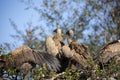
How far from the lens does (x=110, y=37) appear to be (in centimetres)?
2103

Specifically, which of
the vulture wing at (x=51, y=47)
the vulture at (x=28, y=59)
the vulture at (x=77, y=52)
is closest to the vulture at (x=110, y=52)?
the vulture at (x=77, y=52)

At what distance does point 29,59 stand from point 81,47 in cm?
205

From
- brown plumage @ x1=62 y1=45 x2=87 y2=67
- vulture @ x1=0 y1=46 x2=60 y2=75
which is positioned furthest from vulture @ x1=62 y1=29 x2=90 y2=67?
vulture @ x1=0 y1=46 x2=60 y2=75

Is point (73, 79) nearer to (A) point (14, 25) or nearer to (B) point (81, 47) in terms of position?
(B) point (81, 47)

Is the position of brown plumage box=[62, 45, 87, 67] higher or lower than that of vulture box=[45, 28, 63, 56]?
lower

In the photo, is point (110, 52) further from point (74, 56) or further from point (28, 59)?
point (28, 59)

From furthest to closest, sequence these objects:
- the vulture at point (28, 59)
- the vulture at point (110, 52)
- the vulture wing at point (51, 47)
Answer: the vulture wing at point (51, 47) → the vulture at point (110, 52) → the vulture at point (28, 59)

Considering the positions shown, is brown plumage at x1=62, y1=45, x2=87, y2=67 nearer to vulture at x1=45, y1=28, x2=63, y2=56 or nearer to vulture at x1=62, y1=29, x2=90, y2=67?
vulture at x1=62, y1=29, x2=90, y2=67

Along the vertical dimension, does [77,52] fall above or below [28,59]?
above

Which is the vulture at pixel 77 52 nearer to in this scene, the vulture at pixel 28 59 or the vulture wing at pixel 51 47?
the vulture wing at pixel 51 47

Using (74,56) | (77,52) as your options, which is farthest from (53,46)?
(74,56)

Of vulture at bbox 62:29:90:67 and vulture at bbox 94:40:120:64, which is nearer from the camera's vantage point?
vulture at bbox 94:40:120:64

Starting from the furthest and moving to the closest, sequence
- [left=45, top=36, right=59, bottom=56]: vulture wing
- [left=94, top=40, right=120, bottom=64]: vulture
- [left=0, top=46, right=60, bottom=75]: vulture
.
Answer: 1. [left=45, top=36, right=59, bottom=56]: vulture wing
2. [left=94, top=40, right=120, bottom=64]: vulture
3. [left=0, top=46, right=60, bottom=75]: vulture

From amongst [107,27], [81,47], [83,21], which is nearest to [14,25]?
[83,21]
